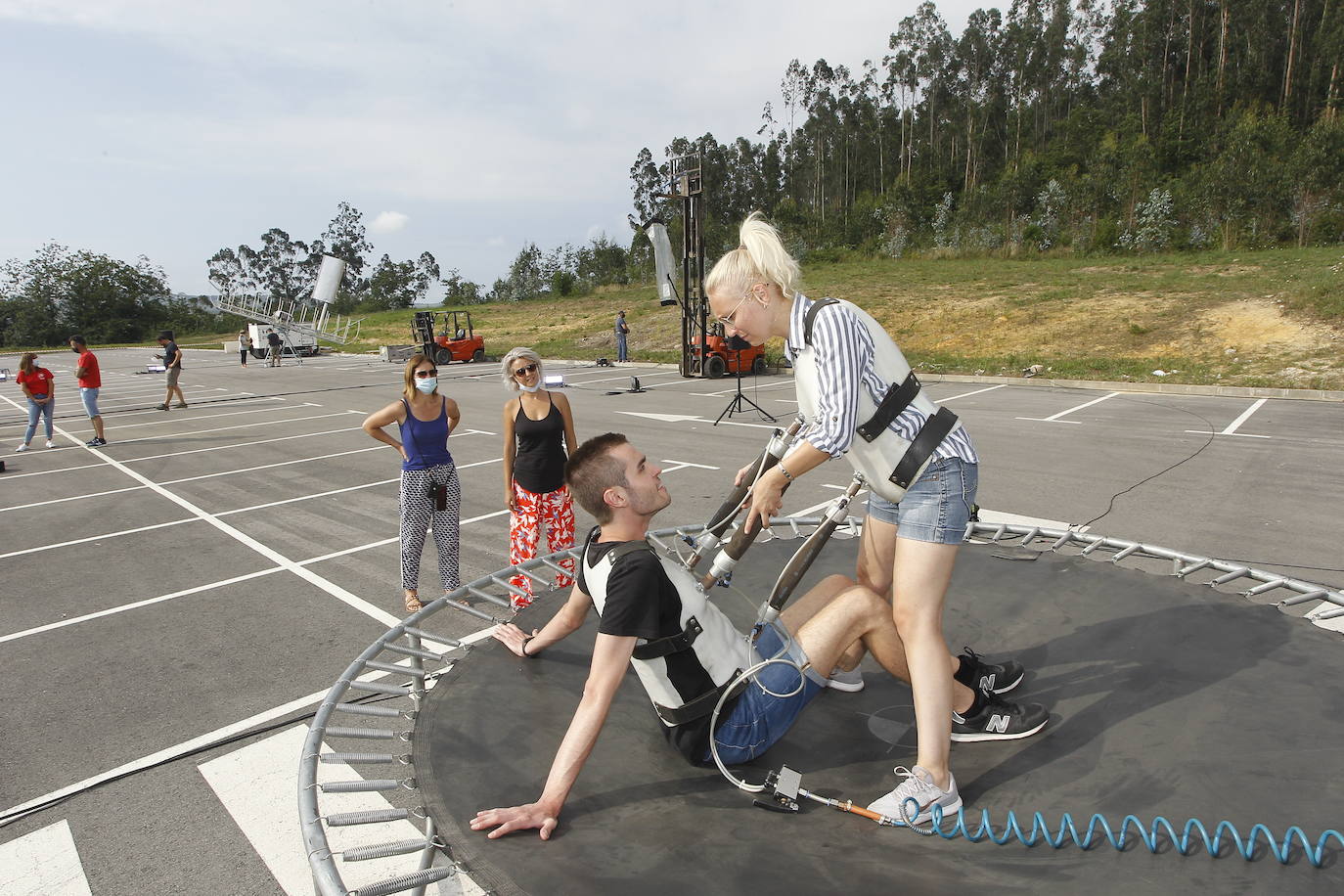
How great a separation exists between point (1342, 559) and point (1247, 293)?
16262 mm

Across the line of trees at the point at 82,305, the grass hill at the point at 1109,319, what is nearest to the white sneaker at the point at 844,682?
the grass hill at the point at 1109,319

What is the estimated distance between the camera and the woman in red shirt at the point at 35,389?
1069cm

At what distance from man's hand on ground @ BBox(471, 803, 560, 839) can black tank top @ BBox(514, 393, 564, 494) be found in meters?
2.50

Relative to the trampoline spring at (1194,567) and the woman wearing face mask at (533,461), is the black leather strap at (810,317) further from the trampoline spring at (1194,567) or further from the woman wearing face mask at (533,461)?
the trampoline spring at (1194,567)

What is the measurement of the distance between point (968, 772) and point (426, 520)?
3452 mm

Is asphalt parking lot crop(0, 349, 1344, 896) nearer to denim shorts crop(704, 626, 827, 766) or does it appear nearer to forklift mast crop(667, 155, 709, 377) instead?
denim shorts crop(704, 626, 827, 766)

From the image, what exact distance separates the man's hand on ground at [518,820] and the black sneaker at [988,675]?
1.36 m

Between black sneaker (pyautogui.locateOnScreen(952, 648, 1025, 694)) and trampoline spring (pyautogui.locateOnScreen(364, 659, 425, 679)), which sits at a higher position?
trampoline spring (pyautogui.locateOnScreen(364, 659, 425, 679))

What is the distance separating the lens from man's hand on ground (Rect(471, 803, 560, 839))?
1.85m

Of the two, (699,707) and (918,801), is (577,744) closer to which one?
(699,707)

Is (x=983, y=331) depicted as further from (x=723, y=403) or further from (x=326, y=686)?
(x=326, y=686)

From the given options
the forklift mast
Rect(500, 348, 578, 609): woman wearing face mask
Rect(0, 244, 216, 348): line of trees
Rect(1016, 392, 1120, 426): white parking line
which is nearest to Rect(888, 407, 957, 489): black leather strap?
Rect(500, 348, 578, 609): woman wearing face mask

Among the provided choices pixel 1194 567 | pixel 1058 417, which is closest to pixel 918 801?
pixel 1194 567

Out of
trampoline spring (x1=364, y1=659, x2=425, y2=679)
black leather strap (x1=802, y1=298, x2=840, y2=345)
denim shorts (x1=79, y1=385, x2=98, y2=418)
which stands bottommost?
trampoline spring (x1=364, y1=659, x2=425, y2=679)
